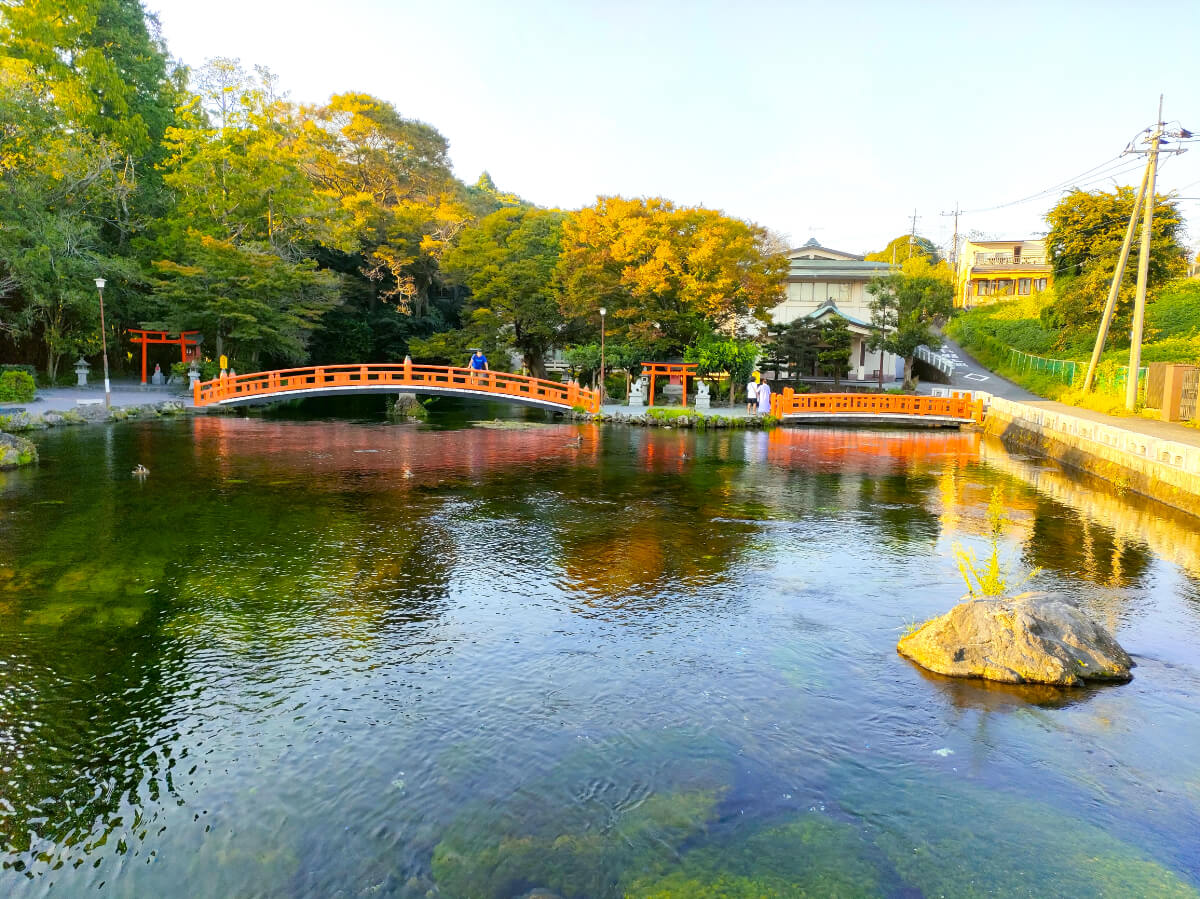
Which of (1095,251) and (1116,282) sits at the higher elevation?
(1095,251)

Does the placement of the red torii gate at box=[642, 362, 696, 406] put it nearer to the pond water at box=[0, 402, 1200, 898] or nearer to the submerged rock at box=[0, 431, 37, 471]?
the pond water at box=[0, 402, 1200, 898]

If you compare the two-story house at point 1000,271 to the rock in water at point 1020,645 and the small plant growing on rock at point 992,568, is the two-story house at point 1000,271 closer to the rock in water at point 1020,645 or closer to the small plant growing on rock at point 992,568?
the small plant growing on rock at point 992,568

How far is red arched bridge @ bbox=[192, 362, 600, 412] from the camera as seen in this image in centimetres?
3288

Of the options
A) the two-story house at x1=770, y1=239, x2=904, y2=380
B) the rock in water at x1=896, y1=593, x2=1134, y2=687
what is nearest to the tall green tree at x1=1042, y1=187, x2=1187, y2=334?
the two-story house at x1=770, y1=239, x2=904, y2=380

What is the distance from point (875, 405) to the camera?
114 feet

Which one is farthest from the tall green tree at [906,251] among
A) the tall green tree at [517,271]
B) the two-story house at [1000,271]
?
the tall green tree at [517,271]

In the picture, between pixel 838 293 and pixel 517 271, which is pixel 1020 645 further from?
pixel 838 293

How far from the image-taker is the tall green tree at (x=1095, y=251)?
36.8 metres

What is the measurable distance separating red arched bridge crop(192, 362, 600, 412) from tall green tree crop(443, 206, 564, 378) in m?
6.12

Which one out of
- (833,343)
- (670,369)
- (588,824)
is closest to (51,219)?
(670,369)

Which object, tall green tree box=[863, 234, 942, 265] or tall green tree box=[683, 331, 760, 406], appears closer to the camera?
tall green tree box=[683, 331, 760, 406]

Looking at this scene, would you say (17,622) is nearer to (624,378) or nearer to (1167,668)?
(1167,668)

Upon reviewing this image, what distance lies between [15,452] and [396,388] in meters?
15.1

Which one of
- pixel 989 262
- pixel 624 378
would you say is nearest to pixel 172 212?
pixel 624 378
